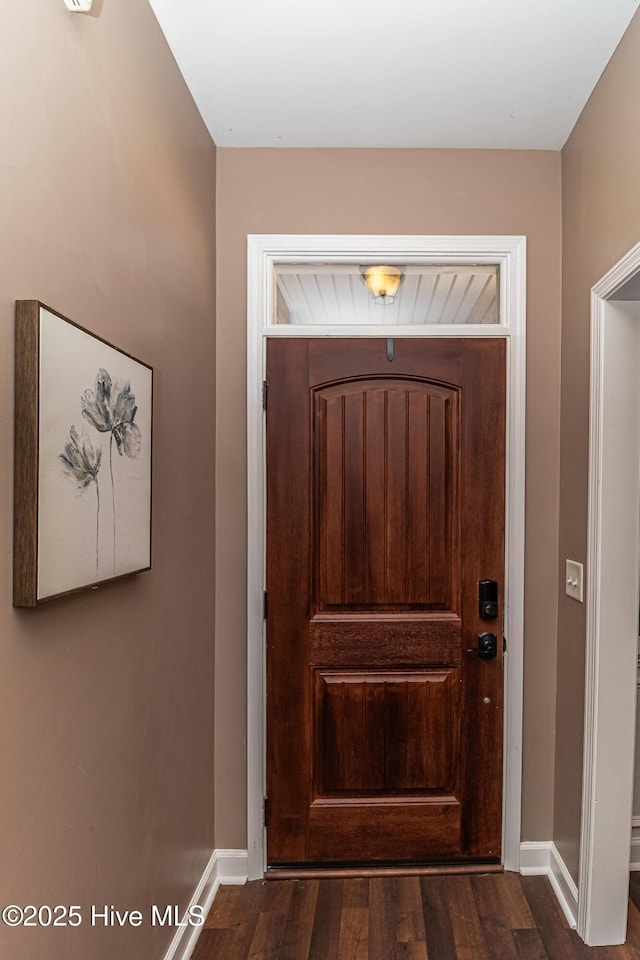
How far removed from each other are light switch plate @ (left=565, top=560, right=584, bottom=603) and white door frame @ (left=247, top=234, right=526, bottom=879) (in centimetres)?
18

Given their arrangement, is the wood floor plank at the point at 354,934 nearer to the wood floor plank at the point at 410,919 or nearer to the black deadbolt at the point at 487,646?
the wood floor plank at the point at 410,919

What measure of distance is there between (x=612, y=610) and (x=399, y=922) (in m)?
1.27

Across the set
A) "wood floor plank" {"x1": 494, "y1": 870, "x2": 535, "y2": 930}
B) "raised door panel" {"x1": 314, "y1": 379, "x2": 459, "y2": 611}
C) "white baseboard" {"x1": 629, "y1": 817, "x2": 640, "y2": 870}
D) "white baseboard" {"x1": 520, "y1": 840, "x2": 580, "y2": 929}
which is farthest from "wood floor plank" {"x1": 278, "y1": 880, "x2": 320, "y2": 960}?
"white baseboard" {"x1": 629, "y1": 817, "x2": 640, "y2": 870}

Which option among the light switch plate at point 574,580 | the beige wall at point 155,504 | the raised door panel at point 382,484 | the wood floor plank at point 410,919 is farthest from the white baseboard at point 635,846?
the beige wall at point 155,504

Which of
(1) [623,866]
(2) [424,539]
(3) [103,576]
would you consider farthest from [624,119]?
(1) [623,866]

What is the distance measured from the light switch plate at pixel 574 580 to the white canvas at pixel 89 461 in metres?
1.46

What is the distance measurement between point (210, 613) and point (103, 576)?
1107 mm

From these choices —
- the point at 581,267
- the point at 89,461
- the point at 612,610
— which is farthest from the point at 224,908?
the point at 581,267

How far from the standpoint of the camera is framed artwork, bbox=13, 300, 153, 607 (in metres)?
1.10

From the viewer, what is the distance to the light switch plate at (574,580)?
89.1 inches

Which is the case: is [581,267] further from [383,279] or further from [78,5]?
[78,5]

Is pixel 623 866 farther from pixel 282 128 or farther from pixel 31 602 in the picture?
pixel 282 128

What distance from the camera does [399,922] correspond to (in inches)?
87.3

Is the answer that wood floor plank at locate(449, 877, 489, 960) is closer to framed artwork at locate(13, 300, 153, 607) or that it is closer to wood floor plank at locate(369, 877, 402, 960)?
wood floor plank at locate(369, 877, 402, 960)
